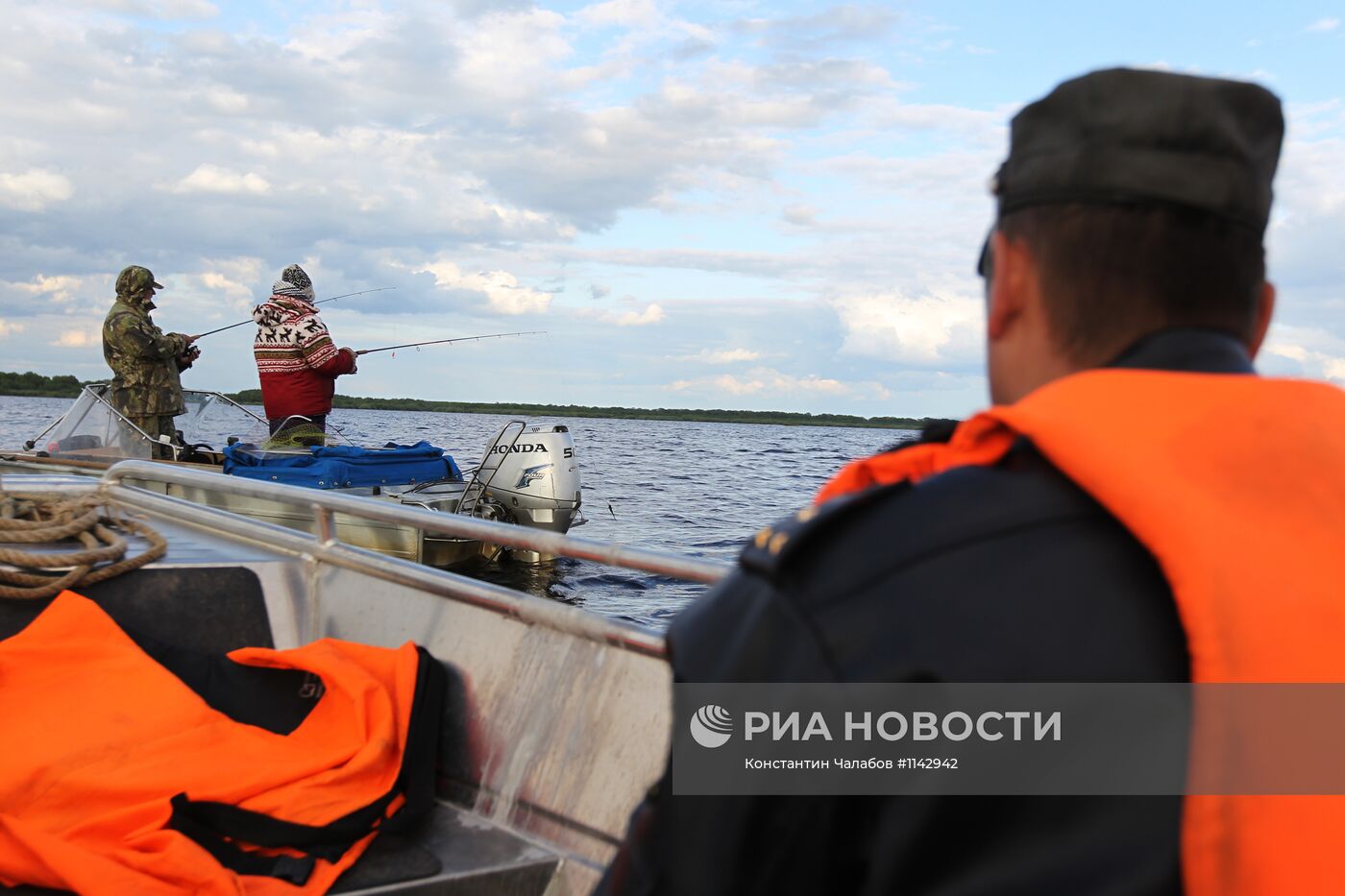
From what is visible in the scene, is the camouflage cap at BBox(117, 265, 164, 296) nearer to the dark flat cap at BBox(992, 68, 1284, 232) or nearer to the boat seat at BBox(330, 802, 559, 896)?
the boat seat at BBox(330, 802, 559, 896)

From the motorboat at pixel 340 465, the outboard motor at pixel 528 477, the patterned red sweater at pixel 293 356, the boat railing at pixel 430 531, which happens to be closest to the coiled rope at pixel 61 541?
the boat railing at pixel 430 531

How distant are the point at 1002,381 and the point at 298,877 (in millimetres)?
2067

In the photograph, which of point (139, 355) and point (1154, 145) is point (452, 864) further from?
point (139, 355)

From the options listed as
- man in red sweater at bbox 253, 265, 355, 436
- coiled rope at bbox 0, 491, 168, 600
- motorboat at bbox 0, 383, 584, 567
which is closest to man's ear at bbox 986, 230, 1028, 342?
coiled rope at bbox 0, 491, 168, 600

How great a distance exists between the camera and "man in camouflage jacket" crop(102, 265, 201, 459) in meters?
9.62

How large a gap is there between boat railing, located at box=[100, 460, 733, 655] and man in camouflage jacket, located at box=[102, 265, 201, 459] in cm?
632

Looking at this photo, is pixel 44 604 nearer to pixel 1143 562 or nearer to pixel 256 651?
pixel 256 651

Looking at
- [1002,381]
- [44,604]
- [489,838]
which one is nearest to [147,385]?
[44,604]

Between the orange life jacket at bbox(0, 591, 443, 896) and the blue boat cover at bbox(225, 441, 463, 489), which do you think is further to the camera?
the blue boat cover at bbox(225, 441, 463, 489)

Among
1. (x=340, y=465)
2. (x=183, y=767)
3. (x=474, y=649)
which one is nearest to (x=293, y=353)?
(x=340, y=465)

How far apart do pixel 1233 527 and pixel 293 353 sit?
961 cm

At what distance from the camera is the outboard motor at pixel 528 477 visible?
34.3ft

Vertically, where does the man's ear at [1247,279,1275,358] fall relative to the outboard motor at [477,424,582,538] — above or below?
above

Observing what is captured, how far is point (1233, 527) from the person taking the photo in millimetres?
850
